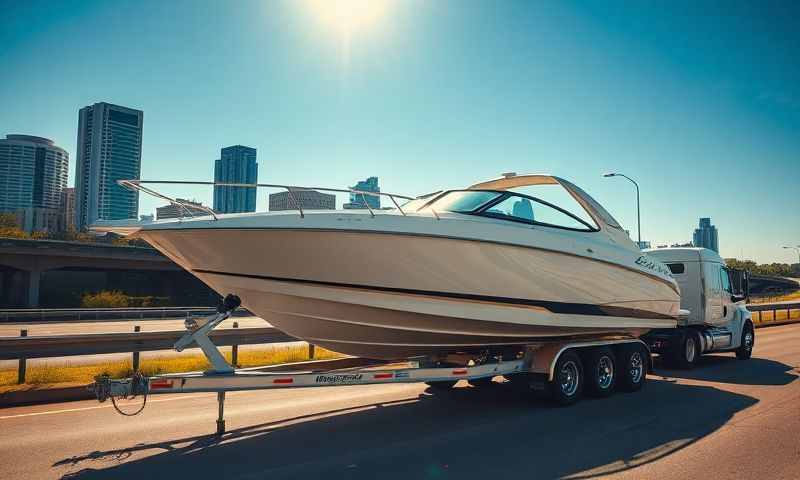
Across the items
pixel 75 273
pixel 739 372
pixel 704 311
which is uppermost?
pixel 75 273

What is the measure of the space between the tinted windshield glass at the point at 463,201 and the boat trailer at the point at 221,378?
187 centimetres

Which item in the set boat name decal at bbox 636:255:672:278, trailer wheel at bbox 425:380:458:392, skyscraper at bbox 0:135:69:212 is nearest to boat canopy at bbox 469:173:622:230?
boat name decal at bbox 636:255:672:278

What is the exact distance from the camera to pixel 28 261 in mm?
37312

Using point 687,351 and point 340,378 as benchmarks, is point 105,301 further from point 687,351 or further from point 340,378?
point 340,378

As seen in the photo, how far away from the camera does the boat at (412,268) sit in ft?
17.6

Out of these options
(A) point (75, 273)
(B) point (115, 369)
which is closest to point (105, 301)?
(A) point (75, 273)

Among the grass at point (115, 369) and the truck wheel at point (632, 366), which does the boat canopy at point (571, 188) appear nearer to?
the truck wheel at point (632, 366)

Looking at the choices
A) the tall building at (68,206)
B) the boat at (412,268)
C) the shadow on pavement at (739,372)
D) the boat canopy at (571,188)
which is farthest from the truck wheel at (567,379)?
the tall building at (68,206)

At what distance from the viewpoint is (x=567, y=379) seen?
7.27 meters

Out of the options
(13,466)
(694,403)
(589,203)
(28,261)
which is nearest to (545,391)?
(694,403)

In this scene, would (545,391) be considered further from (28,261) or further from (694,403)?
(28,261)

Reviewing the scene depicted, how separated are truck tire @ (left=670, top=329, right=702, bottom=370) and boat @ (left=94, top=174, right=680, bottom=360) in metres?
3.97

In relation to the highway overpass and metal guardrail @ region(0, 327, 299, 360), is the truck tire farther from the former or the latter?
the highway overpass

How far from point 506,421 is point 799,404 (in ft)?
13.1
